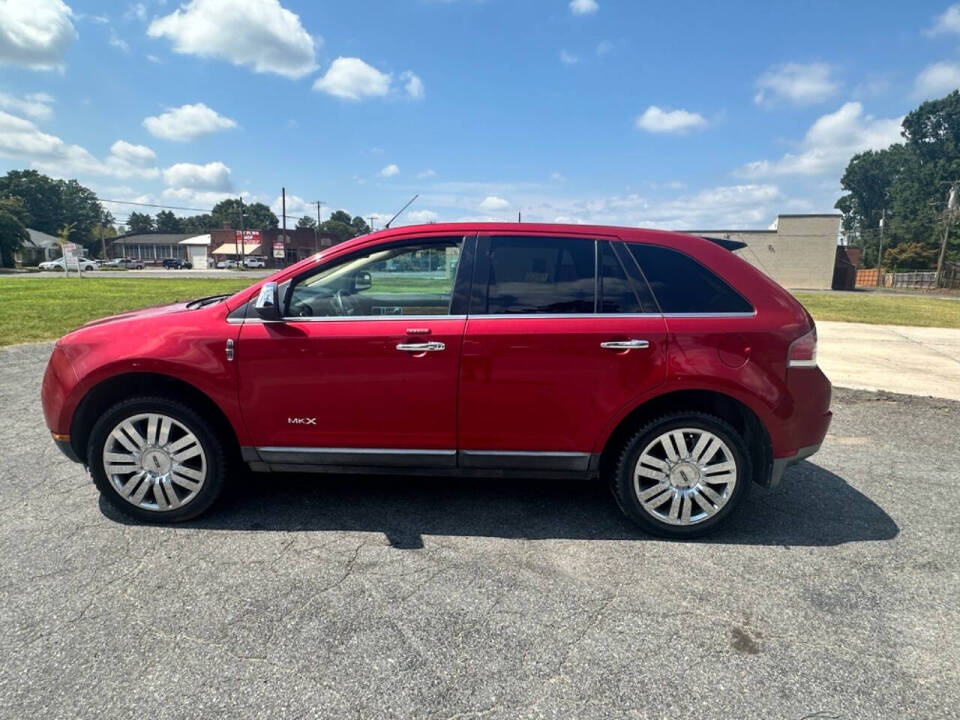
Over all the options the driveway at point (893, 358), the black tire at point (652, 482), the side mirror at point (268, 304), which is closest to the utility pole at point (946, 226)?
the driveway at point (893, 358)

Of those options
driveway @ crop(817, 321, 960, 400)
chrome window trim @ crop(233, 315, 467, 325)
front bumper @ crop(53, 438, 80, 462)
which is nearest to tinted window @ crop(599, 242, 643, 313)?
chrome window trim @ crop(233, 315, 467, 325)

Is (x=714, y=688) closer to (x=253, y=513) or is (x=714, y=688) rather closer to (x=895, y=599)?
(x=895, y=599)

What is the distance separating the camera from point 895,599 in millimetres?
2781

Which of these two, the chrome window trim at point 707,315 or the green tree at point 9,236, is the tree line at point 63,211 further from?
the chrome window trim at point 707,315

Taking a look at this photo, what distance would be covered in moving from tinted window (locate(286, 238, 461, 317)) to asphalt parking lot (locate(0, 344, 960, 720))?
130 centimetres

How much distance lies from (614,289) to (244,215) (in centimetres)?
15244

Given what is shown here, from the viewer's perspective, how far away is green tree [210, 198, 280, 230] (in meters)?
138

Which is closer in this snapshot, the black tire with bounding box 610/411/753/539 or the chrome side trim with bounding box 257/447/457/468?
the black tire with bounding box 610/411/753/539

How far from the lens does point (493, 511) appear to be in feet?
12.0

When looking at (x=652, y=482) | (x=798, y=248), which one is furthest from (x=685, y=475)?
(x=798, y=248)

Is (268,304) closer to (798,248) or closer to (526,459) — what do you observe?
(526,459)

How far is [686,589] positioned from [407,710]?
1.51 meters

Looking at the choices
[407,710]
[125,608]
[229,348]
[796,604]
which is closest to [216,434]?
[229,348]

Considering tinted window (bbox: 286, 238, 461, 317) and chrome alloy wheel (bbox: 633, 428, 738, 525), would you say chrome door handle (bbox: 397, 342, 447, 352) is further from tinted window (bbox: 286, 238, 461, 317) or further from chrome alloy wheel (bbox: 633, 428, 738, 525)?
chrome alloy wheel (bbox: 633, 428, 738, 525)
